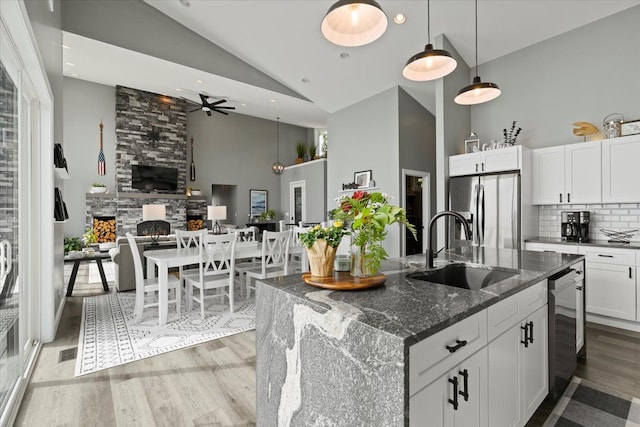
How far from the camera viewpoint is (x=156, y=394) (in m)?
2.19

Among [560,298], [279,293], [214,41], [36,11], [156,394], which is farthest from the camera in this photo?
[214,41]

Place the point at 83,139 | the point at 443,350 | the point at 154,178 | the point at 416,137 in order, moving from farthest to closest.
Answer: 1. the point at 154,178
2. the point at 83,139
3. the point at 416,137
4. the point at 443,350

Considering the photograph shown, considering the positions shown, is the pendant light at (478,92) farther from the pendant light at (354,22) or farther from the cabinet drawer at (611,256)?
the cabinet drawer at (611,256)

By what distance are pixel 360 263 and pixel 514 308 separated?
779mm

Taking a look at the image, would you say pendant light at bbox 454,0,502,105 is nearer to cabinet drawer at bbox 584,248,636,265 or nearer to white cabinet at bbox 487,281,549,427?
white cabinet at bbox 487,281,549,427

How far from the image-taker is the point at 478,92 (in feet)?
9.67

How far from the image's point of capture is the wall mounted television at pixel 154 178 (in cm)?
855

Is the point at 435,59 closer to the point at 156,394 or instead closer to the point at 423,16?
the point at 423,16

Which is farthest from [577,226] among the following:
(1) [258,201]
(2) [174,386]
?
(1) [258,201]

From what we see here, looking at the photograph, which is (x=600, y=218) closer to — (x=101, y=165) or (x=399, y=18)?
(x=399, y=18)

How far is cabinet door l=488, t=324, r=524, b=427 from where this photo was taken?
136cm

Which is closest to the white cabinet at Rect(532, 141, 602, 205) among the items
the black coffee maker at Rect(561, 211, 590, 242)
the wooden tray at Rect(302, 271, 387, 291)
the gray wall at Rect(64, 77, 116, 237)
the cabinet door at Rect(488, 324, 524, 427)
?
the black coffee maker at Rect(561, 211, 590, 242)

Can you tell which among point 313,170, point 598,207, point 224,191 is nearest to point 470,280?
point 598,207

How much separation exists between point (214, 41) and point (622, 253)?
7.01 m
